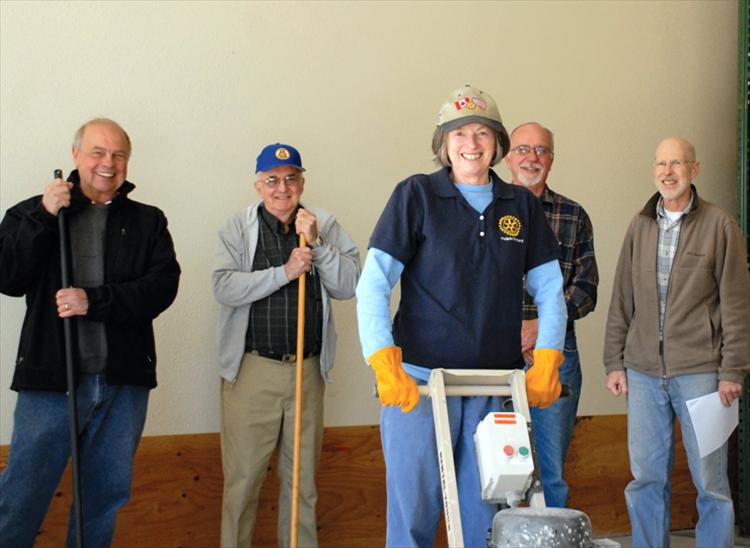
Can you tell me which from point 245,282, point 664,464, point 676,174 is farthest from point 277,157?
point 664,464

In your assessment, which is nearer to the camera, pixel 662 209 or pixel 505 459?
pixel 505 459

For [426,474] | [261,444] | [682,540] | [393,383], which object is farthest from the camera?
[682,540]

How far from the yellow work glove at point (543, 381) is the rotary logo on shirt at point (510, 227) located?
335 mm

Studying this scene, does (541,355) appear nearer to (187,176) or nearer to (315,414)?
(315,414)

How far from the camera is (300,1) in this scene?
4520mm

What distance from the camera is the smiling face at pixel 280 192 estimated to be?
413 cm

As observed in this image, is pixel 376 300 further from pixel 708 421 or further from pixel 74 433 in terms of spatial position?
pixel 708 421

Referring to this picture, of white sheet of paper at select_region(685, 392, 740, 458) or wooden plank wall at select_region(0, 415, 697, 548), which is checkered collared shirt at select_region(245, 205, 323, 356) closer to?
wooden plank wall at select_region(0, 415, 697, 548)

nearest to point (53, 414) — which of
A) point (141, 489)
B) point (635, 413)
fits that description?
point (141, 489)

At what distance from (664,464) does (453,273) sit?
1.82 metres

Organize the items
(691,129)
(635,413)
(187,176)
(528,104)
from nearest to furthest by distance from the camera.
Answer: (635,413)
(187,176)
(528,104)
(691,129)

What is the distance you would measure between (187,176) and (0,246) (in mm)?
1164

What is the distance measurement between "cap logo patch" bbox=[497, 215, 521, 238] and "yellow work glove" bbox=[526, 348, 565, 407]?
0.35m

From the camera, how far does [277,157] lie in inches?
161
